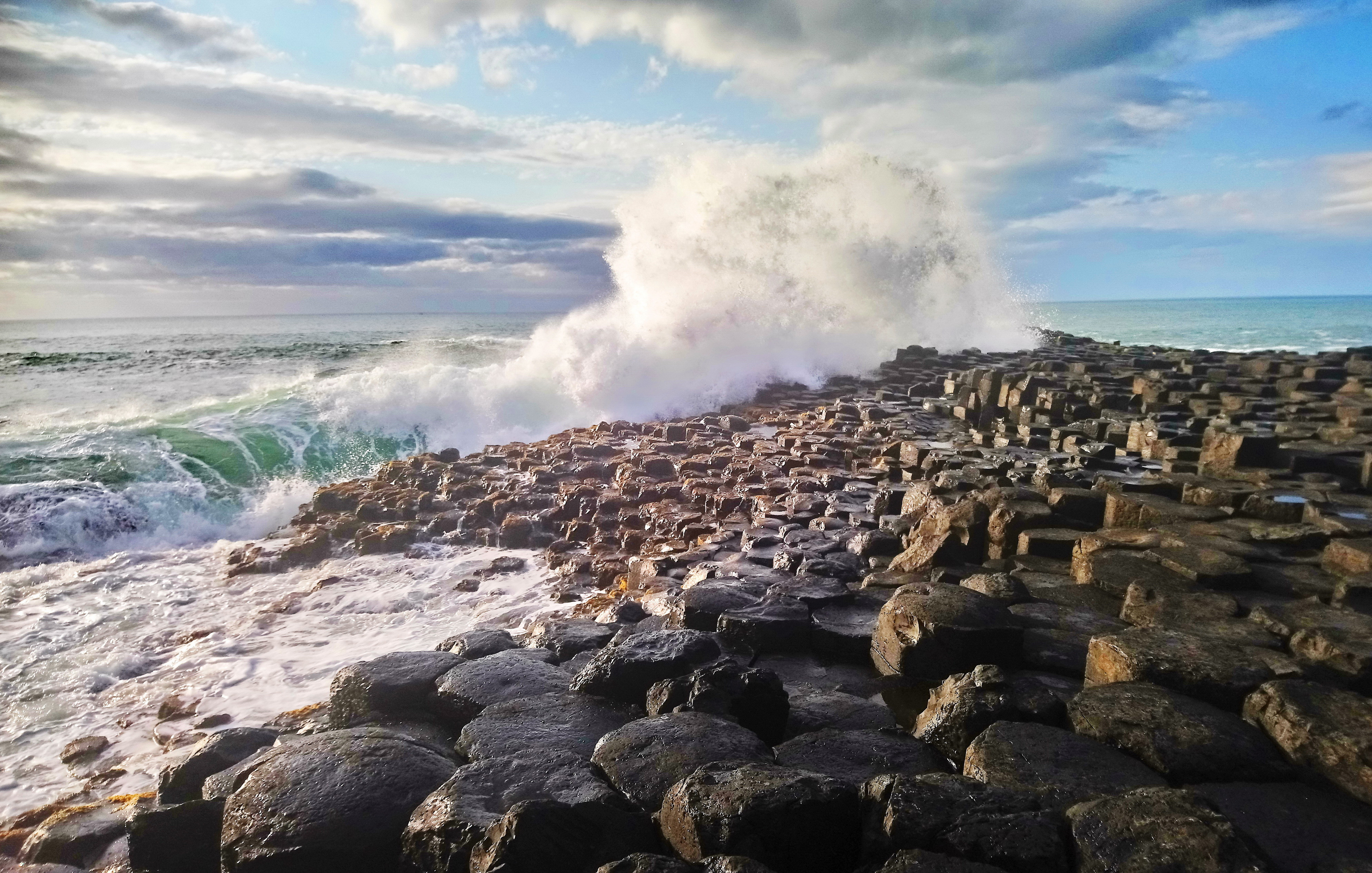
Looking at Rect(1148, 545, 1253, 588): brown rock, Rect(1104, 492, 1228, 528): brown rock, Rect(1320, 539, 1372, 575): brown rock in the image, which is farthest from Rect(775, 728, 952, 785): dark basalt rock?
Rect(1104, 492, 1228, 528): brown rock

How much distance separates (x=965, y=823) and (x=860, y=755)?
0.96 m

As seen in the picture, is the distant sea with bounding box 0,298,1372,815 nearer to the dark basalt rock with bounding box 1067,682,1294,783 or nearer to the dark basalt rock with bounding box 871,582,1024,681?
the dark basalt rock with bounding box 871,582,1024,681

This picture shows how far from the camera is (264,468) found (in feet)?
50.5

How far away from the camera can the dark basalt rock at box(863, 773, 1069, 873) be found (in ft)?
7.75

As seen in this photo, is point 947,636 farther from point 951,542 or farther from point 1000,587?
point 951,542

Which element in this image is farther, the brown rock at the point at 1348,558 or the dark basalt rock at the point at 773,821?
the brown rock at the point at 1348,558

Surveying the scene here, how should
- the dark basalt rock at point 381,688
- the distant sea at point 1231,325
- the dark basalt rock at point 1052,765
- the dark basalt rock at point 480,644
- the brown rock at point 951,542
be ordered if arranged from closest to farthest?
the dark basalt rock at point 1052,765 → the dark basalt rock at point 381,688 → the dark basalt rock at point 480,644 → the brown rock at point 951,542 → the distant sea at point 1231,325

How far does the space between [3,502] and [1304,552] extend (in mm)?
16398

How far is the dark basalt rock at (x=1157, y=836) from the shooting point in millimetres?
2246

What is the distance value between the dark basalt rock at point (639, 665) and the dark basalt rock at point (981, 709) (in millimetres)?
1184

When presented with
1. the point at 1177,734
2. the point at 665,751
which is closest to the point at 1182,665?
the point at 1177,734

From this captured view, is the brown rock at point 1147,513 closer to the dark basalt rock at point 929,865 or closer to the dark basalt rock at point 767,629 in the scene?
the dark basalt rock at point 767,629

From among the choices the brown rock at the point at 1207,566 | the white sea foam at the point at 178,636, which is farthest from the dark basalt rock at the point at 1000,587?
the white sea foam at the point at 178,636

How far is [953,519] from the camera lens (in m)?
6.07
